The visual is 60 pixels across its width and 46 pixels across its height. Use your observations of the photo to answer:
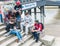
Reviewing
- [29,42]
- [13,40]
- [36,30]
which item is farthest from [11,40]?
[36,30]

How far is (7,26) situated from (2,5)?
4.58 ft

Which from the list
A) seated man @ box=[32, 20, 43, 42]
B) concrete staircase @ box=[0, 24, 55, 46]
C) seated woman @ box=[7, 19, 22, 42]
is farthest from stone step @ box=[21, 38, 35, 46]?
seated woman @ box=[7, 19, 22, 42]

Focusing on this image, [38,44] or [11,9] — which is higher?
[11,9]

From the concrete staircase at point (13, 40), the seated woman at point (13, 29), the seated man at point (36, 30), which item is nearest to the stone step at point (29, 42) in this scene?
the concrete staircase at point (13, 40)

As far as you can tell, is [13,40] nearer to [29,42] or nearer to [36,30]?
[29,42]

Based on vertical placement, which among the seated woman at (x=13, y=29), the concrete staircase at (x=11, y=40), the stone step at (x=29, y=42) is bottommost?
the stone step at (x=29, y=42)

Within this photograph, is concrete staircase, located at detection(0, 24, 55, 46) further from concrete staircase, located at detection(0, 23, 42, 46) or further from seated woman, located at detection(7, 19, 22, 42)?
seated woman, located at detection(7, 19, 22, 42)

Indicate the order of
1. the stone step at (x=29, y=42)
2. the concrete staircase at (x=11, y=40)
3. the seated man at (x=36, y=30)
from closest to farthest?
the concrete staircase at (x=11, y=40), the stone step at (x=29, y=42), the seated man at (x=36, y=30)

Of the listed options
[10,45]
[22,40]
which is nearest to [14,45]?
[10,45]

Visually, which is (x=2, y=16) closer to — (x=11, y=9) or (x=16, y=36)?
(x=11, y=9)

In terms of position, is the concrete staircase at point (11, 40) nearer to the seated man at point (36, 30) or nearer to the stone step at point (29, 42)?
the stone step at point (29, 42)

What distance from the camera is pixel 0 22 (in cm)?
1028

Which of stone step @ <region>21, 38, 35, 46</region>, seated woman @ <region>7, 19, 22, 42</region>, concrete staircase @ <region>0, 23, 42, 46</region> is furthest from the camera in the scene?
stone step @ <region>21, 38, 35, 46</region>

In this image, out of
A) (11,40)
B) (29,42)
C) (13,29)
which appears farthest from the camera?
(29,42)
